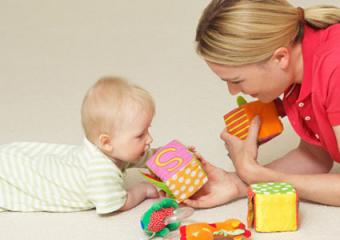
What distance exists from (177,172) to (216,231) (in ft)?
0.67

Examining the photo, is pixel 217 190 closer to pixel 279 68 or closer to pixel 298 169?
pixel 298 169

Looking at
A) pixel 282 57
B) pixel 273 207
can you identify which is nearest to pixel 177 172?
pixel 273 207

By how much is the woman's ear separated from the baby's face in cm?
34

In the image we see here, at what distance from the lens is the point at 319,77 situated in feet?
5.41

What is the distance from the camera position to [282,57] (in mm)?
1669

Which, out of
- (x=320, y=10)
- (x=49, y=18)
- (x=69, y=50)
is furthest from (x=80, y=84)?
(x=320, y=10)

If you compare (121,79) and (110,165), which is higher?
(121,79)

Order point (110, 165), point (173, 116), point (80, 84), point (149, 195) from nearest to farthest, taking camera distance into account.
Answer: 1. point (110, 165)
2. point (149, 195)
3. point (173, 116)
4. point (80, 84)

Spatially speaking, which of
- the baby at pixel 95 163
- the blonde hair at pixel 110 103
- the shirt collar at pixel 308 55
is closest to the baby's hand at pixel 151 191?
the baby at pixel 95 163

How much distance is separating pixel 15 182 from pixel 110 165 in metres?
0.26

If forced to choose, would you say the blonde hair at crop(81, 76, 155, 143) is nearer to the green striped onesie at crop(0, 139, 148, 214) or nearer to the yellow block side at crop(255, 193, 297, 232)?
the green striped onesie at crop(0, 139, 148, 214)

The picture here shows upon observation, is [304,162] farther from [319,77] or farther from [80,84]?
[80,84]

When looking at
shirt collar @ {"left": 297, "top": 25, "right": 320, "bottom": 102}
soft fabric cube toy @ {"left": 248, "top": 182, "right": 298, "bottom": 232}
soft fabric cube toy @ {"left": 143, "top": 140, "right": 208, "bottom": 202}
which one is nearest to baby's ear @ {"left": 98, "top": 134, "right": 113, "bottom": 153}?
soft fabric cube toy @ {"left": 143, "top": 140, "right": 208, "bottom": 202}

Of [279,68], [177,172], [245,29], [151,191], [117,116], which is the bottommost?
[151,191]
